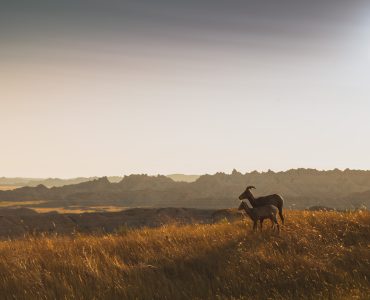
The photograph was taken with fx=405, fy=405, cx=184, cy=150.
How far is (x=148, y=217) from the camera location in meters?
23.9

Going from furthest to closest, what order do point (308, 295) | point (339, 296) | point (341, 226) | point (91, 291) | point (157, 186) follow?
point (157, 186)
point (341, 226)
point (91, 291)
point (308, 295)
point (339, 296)

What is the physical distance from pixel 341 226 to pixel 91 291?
6615 millimetres

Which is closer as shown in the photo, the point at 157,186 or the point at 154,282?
the point at 154,282

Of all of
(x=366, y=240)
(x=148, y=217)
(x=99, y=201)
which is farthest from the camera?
(x=99, y=201)

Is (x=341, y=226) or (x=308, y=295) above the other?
(x=341, y=226)

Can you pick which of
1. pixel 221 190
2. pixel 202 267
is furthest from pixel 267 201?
pixel 221 190

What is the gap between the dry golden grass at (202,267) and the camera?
6562 millimetres

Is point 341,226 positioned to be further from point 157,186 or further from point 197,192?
point 157,186

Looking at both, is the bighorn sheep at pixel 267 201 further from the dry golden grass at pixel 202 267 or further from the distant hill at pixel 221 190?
the distant hill at pixel 221 190

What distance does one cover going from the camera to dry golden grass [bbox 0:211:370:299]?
258 inches

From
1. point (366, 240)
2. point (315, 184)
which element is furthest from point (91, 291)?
point (315, 184)

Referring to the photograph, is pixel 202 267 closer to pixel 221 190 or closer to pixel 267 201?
pixel 267 201

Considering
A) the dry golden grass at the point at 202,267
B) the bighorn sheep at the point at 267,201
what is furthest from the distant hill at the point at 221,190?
the dry golden grass at the point at 202,267

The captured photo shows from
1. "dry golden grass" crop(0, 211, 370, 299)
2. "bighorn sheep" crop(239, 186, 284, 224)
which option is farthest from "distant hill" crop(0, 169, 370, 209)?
"dry golden grass" crop(0, 211, 370, 299)
